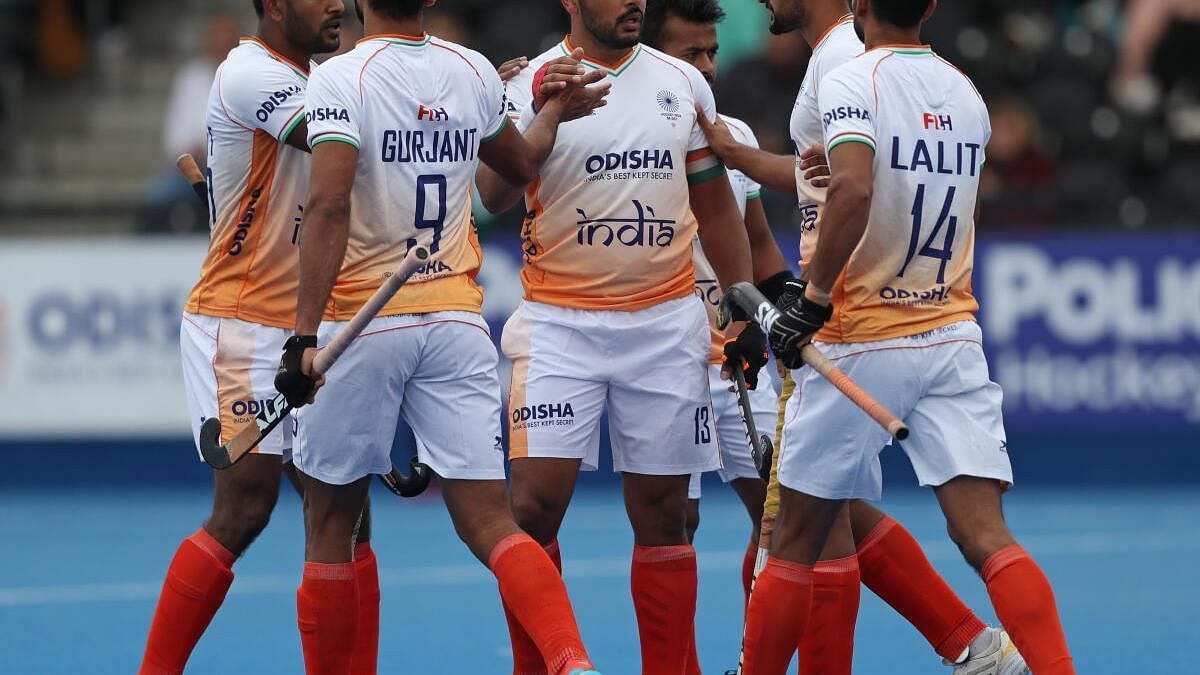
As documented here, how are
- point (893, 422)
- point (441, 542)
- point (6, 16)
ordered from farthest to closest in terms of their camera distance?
point (6, 16) → point (441, 542) → point (893, 422)

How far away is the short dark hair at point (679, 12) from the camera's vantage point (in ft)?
24.3

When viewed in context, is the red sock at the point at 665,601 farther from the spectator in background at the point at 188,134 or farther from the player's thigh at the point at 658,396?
the spectator in background at the point at 188,134

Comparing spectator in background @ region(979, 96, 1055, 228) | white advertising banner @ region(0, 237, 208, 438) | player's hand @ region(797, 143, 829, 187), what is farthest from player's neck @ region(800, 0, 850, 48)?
white advertising banner @ region(0, 237, 208, 438)

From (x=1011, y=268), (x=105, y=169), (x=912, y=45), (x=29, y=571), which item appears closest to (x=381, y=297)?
(x=912, y=45)

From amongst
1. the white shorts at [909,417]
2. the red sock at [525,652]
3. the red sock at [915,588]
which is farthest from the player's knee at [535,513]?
the red sock at [915,588]

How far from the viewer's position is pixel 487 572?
1048cm

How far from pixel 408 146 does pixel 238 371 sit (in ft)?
3.67

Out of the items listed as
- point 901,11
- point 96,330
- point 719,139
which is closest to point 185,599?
point 719,139

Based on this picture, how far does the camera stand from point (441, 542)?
38.1ft

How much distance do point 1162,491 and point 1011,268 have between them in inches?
77.9

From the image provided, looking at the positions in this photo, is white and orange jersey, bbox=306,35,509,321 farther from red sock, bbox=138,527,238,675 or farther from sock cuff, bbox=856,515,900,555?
sock cuff, bbox=856,515,900,555

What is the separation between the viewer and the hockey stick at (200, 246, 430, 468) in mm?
5676

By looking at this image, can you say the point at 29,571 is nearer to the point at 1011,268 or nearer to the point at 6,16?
the point at 1011,268

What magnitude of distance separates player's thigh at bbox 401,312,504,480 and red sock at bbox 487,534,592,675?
0.29m
